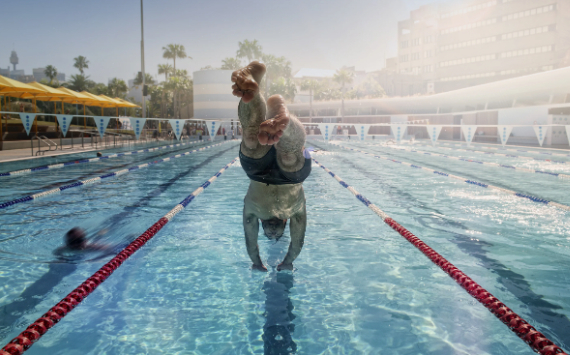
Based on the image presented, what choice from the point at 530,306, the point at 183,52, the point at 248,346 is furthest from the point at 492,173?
the point at 183,52

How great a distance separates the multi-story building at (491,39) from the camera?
53500 millimetres

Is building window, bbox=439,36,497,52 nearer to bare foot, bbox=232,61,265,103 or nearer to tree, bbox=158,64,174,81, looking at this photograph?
tree, bbox=158,64,174,81

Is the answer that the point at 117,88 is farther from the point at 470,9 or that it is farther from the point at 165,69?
the point at 470,9

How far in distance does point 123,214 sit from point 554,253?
5630 mm

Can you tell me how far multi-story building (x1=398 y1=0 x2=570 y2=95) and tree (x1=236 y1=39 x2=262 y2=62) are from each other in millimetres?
32736

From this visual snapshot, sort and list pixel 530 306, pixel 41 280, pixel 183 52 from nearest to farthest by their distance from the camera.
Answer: pixel 530 306 < pixel 41 280 < pixel 183 52

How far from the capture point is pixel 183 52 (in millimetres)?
66750

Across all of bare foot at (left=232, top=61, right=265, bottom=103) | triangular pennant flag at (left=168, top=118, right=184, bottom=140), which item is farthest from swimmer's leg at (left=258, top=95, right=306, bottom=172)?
triangular pennant flag at (left=168, top=118, right=184, bottom=140)

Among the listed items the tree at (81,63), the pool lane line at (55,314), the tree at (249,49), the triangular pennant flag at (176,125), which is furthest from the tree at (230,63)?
the pool lane line at (55,314)

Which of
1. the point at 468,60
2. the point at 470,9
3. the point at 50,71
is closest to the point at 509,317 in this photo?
the point at 50,71

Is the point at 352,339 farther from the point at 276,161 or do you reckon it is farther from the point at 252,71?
the point at 252,71

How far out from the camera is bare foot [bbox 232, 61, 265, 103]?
75.5 inches

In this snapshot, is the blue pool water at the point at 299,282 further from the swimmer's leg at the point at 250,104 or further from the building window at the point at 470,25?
the building window at the point at 470,25

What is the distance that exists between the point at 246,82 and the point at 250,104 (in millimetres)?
159
